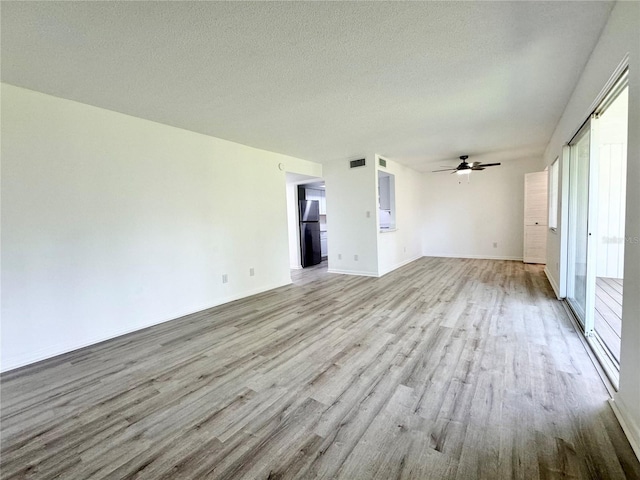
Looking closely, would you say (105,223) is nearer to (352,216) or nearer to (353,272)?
(352,216)

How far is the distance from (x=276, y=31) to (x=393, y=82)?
118cm

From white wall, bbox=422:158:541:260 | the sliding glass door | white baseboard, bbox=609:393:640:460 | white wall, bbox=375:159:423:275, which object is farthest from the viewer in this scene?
white wall, bbox=422:158:541:260

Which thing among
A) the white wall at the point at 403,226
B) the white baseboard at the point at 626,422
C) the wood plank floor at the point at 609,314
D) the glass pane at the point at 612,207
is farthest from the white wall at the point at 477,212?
the white baseboard at the point at 626,422

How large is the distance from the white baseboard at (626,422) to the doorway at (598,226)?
308 millimetres

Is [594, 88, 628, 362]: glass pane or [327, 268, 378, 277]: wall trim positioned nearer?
[594, 88, 628, 362]: glass pane

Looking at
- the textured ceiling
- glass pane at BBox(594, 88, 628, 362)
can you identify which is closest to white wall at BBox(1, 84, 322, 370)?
the textured ceiling

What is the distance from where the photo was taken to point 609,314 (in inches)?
117

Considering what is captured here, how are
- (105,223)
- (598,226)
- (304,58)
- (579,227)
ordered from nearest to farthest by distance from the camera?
(304,58)
(598,226)
(105,223)
(579,227)

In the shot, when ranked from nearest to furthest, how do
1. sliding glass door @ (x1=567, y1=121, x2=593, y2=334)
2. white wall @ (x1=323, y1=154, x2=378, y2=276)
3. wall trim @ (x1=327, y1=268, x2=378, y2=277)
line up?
sliding glass door @ (x1=567, y1=121, x2=593, y2=334)
white wall @ (x1=323, y1=154, x2=378, y2=276)
wall trim @ (x1=327, y1=268, x2=378, y2=277)

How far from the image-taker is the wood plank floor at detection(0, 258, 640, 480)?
1.34 m

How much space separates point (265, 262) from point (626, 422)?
4.25 m

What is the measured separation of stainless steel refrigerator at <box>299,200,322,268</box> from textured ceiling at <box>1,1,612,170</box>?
358 centimetres

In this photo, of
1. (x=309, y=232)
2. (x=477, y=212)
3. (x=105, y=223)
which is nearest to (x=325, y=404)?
(x=105, y=223)

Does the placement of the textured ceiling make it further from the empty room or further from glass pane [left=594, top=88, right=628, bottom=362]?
glass pane [left=594, top=88, right=628, bottom=362]
